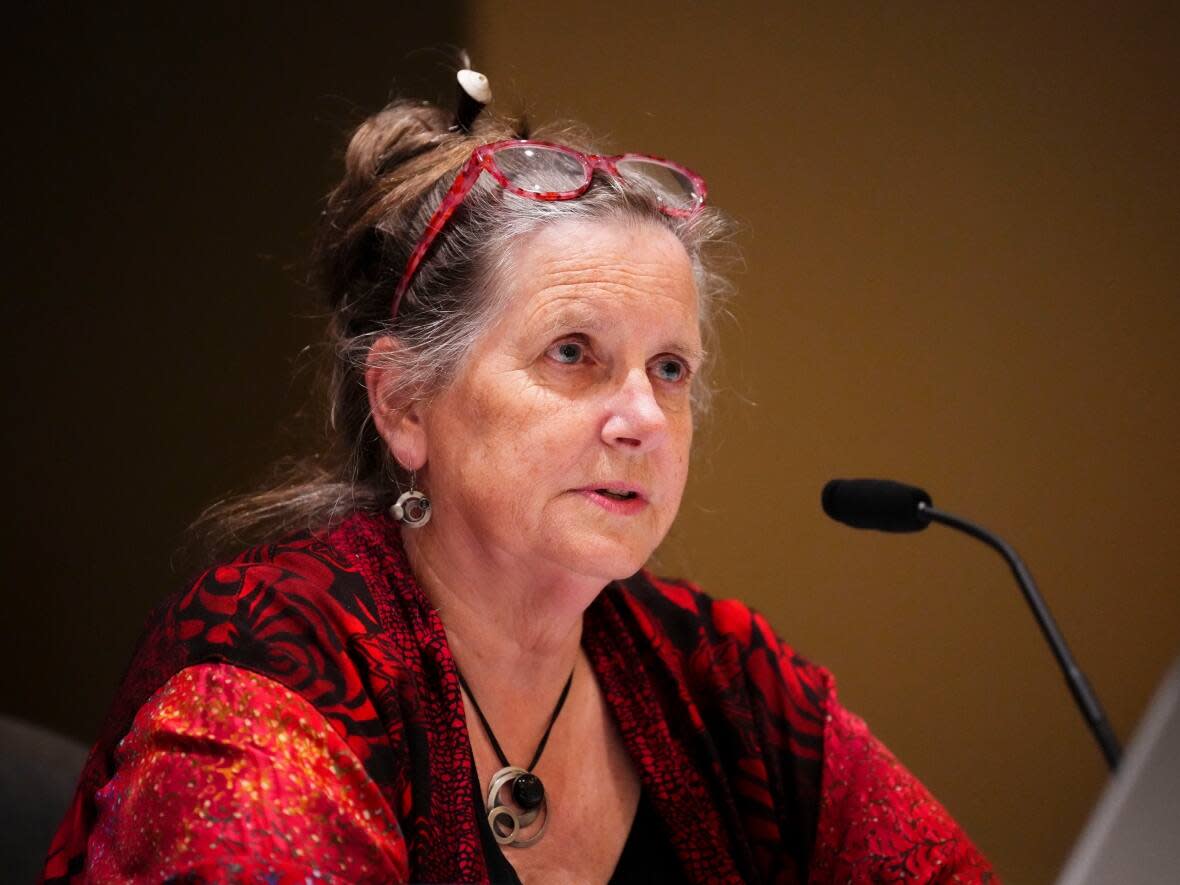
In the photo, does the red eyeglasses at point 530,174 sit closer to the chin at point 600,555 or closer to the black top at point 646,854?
the chin at point 600,555

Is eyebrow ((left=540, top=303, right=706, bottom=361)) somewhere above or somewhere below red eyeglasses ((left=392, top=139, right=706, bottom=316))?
below

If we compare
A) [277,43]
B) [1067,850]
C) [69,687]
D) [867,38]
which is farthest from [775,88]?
[69,687]

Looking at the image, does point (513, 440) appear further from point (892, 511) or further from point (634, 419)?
point (892, 511)

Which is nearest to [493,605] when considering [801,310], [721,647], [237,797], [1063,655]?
[721,647]

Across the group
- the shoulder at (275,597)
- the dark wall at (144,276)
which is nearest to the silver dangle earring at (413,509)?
the shoulder at (275,597)

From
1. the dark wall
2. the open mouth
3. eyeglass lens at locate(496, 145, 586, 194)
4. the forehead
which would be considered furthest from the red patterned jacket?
the dark wall

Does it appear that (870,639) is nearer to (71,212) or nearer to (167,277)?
(167,277)

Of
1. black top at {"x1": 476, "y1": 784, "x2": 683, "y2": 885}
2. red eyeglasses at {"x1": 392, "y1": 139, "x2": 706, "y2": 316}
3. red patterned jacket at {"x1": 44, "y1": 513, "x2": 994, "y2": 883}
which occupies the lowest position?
black top at {"x1": 476, "y1": 784, "x2": 683, "y2": 885}

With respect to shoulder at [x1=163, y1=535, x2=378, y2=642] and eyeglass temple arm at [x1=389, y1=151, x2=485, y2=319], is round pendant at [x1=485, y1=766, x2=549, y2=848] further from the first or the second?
eyeglass temple arm at [x1=389, y1=151, x2=485, y2=319]

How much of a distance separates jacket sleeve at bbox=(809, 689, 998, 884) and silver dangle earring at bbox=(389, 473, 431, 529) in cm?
62

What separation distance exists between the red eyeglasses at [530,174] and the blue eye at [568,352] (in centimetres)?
19

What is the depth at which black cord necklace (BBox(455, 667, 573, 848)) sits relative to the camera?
1.57 meters

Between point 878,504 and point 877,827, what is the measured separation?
535 mm

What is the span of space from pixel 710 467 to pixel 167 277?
1.10m
